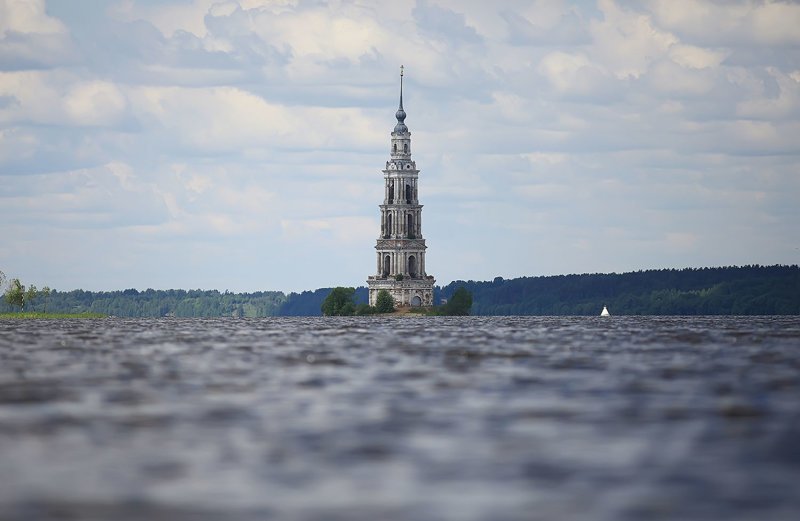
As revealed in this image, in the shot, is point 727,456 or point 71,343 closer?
point 727,456

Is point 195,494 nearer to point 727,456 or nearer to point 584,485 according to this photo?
point 584,485

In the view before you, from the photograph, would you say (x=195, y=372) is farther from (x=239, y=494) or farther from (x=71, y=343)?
(x=71, y=343)

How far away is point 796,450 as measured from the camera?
41719 mm

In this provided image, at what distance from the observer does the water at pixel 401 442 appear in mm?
34062

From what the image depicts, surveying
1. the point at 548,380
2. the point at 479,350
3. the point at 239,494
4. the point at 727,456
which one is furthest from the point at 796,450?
the point at 479,350

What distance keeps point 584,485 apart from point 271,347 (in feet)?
240

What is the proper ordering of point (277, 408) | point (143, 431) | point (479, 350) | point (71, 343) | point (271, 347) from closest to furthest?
point (143, 431) → point (277, 408) → point (479, 350) → point (271, 347) → point (71, 343)

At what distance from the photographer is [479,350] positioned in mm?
99750

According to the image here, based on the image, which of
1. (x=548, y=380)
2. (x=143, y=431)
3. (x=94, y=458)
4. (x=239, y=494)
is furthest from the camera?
(x=548, y=380)

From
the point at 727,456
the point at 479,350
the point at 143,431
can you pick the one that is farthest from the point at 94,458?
the point at 479,350

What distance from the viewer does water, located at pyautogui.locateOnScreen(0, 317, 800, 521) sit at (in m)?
34.1

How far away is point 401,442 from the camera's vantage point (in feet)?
143

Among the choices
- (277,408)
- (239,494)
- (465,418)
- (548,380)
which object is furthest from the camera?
(548,380)

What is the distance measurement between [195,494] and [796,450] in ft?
51.9
